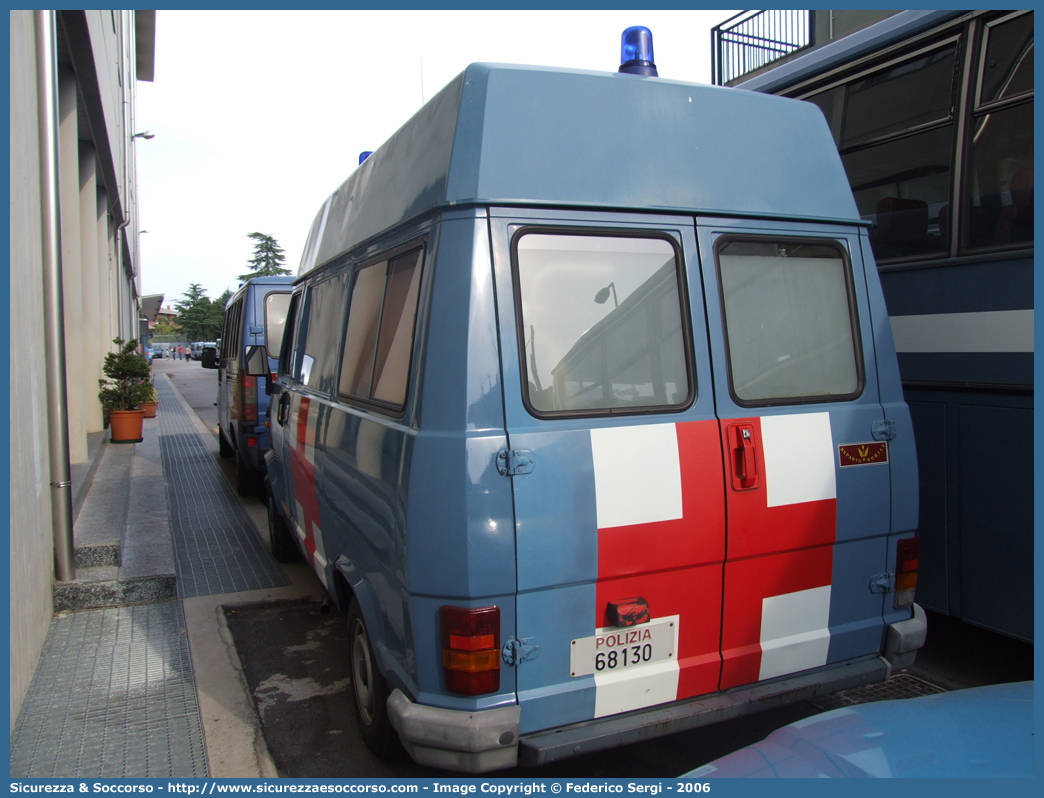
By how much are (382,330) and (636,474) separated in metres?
1.28

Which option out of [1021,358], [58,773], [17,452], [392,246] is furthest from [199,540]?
[1021,358]

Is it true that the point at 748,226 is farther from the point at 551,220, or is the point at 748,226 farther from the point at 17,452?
the point at 17,452

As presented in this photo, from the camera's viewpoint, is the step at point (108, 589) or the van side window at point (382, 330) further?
the step at point (108, 589)

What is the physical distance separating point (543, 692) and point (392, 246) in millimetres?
1863

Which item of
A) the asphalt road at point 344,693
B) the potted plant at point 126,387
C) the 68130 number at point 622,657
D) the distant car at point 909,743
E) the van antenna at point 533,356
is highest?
the van antenna at point 533,356

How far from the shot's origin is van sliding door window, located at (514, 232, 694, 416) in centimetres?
271

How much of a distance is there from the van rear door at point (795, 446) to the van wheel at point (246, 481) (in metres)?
6.76

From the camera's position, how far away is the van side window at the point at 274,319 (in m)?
8.38

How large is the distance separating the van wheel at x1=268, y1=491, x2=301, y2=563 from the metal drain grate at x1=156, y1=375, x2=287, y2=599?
107 millimetres

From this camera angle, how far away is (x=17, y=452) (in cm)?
409

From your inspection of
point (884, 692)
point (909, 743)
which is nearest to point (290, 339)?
point (884, 692)

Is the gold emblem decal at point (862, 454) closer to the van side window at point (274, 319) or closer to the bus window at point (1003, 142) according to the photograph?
the bus window at point (1003, 142)

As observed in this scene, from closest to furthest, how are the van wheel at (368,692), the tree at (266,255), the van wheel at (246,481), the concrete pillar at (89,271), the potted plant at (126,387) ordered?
the van wheel at (368,692) < the van wheel at (246,481) < the potted plant at (126,387) < the concrete pillar at (89,271) < the tree at (266,255)

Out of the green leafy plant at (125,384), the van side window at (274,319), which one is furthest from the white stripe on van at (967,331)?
the green leafy plant at (125,384)
